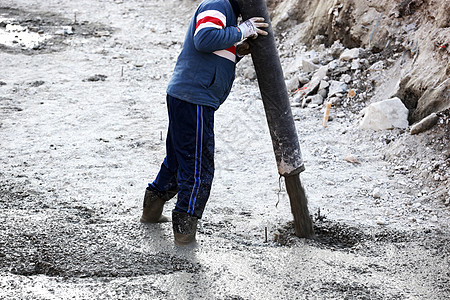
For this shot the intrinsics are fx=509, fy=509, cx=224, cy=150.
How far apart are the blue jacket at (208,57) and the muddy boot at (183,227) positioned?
787 millimetres

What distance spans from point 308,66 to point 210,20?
A: 478 cm

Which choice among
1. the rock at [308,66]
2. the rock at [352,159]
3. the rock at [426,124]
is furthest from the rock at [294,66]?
the rock at [426,124]

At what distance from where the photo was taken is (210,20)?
10.3ft

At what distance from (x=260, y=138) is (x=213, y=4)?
3.24 m

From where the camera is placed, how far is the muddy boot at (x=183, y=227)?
3.52m

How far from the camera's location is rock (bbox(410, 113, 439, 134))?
5406 millimetres

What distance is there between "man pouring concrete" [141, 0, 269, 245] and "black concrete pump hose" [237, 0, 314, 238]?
75 millimetres

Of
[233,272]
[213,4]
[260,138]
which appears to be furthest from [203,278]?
[260,138]

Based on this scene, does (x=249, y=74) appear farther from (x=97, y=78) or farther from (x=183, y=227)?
(x=183, y=227)

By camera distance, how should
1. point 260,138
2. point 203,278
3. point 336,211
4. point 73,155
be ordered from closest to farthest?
point 203,278
point 336,211
point 73,155
point 260,138

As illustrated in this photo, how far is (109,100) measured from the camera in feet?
24.3

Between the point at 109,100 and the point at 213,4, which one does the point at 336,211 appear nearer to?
the point at 213,4

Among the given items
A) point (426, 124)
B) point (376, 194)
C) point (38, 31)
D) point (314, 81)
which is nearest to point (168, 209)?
point (376, 194)

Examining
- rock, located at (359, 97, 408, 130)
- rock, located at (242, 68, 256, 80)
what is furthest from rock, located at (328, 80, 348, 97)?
rock, located at (242, 68, 256, 80)
